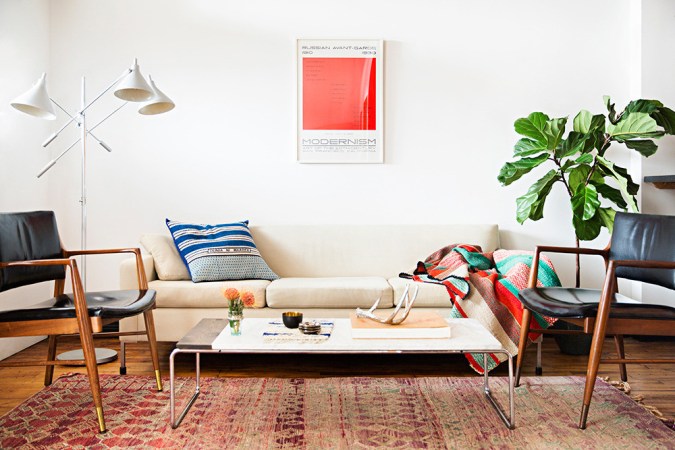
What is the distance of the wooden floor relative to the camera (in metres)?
2.75

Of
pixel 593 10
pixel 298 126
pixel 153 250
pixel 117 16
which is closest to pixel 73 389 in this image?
pixel 153 250

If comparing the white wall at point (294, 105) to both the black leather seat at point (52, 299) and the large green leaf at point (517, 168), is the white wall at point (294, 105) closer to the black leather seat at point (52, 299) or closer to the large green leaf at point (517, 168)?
the large green leaf at point (517, 168)

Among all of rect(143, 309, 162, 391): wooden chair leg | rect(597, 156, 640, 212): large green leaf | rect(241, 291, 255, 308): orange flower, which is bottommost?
rect(143, 309, 162, 391): wooden chair leg

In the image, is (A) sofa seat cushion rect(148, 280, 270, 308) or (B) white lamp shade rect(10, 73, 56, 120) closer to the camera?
(B) white lamp shade rect(10, 73, 56, 120)

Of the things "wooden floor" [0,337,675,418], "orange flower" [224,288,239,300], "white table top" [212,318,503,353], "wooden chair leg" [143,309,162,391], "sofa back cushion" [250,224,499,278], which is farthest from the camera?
"sofa back cushion" [250,224,499,278]

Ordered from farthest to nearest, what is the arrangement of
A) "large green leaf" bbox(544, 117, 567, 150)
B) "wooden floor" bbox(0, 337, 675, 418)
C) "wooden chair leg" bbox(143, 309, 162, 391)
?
"large green leaf" bbox(544, 117, 567, 150) → "wooden floor" bbox(0, 337, 675, 418) → "wooden chair leg" bbox(143, 309, 162, 391)

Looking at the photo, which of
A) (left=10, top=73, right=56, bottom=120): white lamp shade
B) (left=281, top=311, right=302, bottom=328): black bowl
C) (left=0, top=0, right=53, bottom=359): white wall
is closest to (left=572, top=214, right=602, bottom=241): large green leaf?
(left=281, top=311, right=302, bottom=328): black bowl

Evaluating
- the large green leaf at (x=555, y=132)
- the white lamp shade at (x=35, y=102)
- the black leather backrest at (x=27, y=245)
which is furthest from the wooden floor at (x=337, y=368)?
the white lamp shade at (x=35, y=102)

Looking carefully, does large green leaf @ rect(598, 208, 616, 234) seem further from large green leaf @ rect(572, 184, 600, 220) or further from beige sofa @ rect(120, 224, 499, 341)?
beige sofa @ rect(120, 224, 499, 341)

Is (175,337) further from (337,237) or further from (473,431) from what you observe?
(473,431)

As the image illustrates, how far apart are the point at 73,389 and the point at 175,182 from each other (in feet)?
5.64

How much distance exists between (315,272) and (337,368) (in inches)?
35.2

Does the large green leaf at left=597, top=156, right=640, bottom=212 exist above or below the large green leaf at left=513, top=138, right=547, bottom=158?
below

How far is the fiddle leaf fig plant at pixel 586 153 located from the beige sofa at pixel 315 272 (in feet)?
1.56
